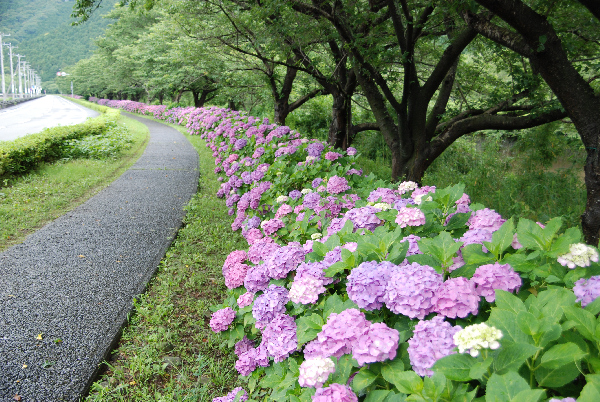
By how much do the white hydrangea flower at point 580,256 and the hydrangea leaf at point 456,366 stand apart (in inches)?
21.3

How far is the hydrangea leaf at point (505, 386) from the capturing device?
0.85m

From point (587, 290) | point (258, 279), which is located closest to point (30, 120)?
point (258, 279)

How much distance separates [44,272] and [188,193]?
314 centimetres

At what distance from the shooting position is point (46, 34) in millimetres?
137625

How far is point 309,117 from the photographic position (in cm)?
1451

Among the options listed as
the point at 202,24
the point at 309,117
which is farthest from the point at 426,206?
the point at 309,117

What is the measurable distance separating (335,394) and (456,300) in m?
0.47

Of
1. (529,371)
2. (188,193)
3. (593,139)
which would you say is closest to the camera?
(529,371)

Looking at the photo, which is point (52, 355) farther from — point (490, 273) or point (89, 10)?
point (89, 10)

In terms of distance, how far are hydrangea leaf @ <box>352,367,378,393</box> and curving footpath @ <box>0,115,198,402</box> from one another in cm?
180

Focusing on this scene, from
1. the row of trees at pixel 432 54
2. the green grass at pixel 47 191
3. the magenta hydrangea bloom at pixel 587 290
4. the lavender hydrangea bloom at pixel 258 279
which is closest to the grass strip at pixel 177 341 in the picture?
the lavender hydrangea bloom at pixel 258 279

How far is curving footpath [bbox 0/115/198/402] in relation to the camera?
7.64 feet

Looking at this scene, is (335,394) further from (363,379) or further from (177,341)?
(177,341)

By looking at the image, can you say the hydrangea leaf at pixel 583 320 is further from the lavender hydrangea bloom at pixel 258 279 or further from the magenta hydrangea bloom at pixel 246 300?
the magenta hydrangea bloom at pixel 246 300
